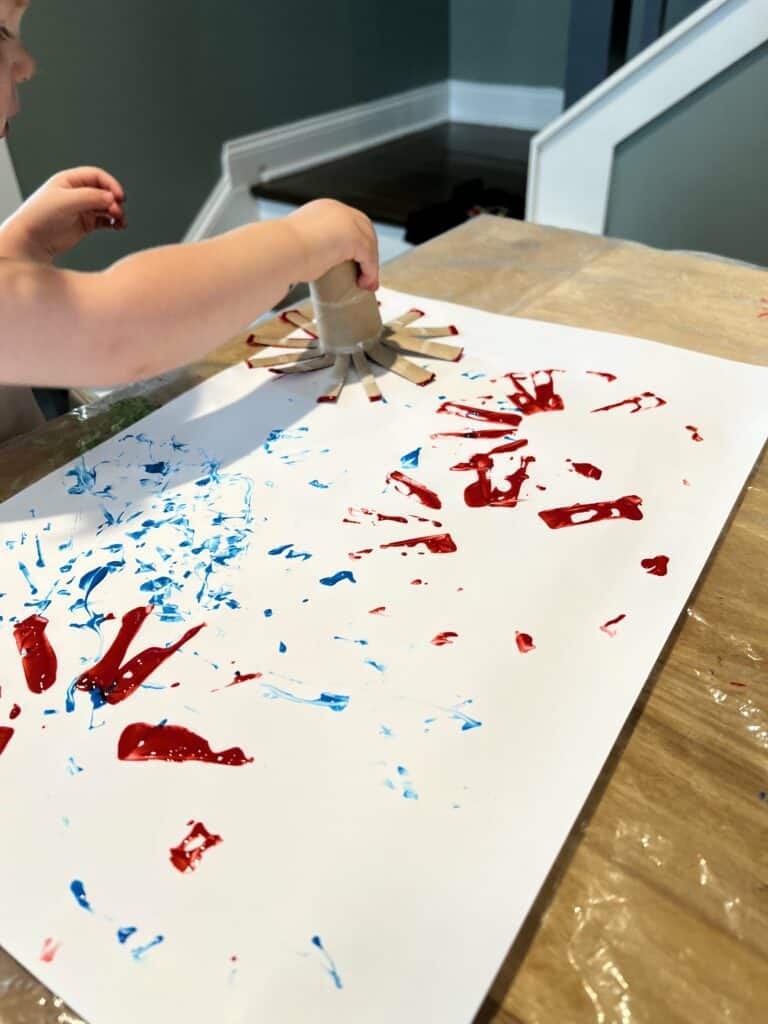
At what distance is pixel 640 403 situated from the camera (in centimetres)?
58

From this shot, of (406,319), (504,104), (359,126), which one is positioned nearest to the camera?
(406,319)

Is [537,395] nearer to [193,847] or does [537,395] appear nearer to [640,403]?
[640,403]

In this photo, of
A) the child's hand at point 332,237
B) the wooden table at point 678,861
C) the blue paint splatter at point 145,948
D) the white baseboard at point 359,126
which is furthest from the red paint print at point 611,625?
the white baseboard at point 359,126

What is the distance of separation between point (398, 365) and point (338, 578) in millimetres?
283

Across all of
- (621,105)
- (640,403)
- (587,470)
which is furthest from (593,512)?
(621,105)

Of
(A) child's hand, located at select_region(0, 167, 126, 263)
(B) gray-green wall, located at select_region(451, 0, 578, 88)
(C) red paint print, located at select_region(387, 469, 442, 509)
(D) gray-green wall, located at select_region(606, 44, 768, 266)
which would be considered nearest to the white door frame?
(A) child's hand, located at select_region(0, 167, 126, 263)

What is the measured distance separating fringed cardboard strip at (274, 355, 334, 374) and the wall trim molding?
880 millimetres

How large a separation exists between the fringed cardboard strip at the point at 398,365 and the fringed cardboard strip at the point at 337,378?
0.03m

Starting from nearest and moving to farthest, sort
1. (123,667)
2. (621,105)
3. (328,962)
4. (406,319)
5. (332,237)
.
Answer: (328,962) < (123,667) < (332,237) < (406,319) < (621,105)

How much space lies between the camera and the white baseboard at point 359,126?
1.85 m

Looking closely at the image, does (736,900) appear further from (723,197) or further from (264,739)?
(723,197)

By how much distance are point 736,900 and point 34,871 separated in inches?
11.0

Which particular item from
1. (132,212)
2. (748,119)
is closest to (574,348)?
(748,119)

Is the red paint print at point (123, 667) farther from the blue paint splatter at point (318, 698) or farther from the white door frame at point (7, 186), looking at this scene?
the white door frame at point (7, 186)
